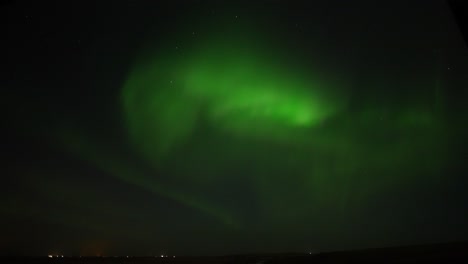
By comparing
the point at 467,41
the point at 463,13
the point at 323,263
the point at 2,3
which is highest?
the point at 2,3

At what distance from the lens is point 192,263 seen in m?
31.8

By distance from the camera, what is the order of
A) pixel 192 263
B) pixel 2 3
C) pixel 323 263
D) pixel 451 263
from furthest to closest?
pixel 192 263 → pixel 323 263 → pixel 451 263 → pixel 2 3

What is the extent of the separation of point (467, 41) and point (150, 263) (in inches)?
1276

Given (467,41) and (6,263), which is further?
(6,263)

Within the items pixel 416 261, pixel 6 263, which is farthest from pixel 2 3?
pixel 6 263

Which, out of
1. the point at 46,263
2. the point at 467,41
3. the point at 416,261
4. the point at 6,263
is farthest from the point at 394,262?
the point at 6,263

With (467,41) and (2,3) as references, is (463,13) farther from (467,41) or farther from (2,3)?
(2,3)

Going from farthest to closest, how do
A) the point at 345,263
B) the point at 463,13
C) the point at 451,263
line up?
the point at 345,263 < the point at 451,263 < the point at 463,13

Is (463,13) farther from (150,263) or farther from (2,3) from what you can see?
(150,263)

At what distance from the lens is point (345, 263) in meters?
19.0

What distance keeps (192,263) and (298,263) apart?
41.8 feet

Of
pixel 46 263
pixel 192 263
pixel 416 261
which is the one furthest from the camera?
pixel 46 263

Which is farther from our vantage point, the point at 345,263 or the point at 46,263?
the point at 46,263

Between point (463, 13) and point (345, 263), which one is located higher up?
point (463, 13)
